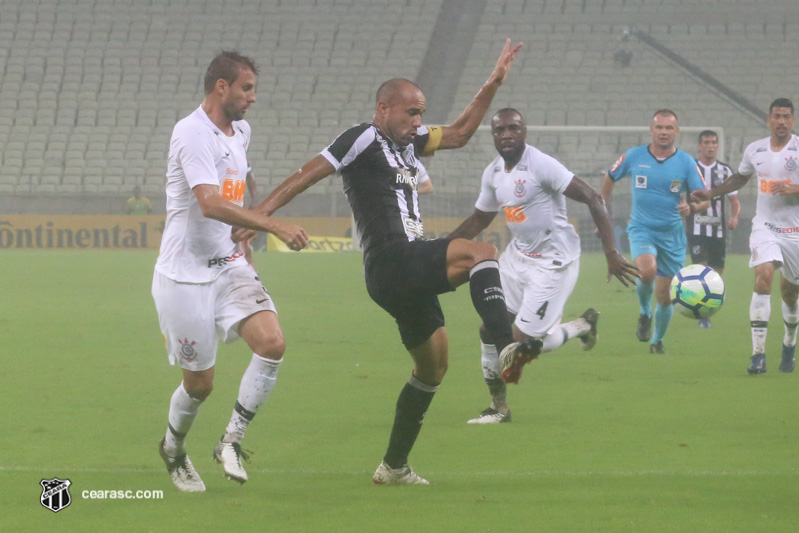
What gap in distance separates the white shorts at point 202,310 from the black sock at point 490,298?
3.60ft

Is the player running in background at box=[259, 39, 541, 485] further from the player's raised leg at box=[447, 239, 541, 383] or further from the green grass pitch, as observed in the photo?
the green grass pitch

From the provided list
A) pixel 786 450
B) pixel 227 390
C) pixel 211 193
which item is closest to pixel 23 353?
pixel 227 390

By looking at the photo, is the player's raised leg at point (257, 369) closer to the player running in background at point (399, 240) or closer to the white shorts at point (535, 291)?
the player running in background at point (399, 240)

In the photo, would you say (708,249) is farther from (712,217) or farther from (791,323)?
(791,323)

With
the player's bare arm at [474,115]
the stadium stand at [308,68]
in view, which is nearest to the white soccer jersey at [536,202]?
the player's bare arm at [474,115]

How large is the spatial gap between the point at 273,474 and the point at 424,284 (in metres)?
1.42

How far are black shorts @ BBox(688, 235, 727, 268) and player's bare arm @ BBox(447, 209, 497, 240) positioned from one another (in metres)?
7.92

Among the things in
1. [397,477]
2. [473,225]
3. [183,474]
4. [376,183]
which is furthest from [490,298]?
[473,225]

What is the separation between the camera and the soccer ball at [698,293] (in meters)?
10.5

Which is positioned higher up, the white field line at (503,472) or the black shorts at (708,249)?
the black shorts at (708,249)

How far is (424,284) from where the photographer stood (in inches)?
213

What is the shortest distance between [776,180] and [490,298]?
19.2 feet

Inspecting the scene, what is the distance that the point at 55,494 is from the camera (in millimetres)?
5477

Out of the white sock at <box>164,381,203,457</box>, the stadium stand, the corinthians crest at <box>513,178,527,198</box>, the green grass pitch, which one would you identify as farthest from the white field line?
the stadium stand
